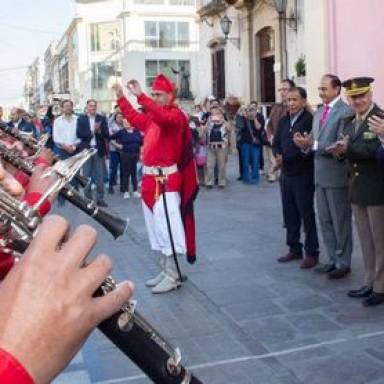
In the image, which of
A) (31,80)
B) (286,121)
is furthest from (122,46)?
(31,80)

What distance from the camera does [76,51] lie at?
5266 centimetres

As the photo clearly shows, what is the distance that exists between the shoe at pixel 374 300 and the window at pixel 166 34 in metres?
42.7

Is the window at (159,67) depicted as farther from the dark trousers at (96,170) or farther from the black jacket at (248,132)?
the dark trousers at (96,170)

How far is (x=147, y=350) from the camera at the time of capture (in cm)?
130

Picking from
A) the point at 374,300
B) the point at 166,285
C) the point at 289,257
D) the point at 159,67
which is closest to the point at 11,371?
the point at 374,300

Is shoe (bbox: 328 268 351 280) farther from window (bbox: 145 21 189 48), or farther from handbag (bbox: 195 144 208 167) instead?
window (bbox: 145 21 189 48)

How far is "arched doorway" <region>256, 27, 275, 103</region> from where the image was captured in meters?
20.9

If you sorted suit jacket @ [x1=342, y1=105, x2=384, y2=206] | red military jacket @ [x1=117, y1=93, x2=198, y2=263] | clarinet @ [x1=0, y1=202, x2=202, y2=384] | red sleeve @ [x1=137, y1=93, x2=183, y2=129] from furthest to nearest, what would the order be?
red military jacket @ [x1=117, y1=93, x2=198, y2=263] < red sleeve @ [x1=137, y1=93, x2=183, y2=129] < suit jacket @ [x1=342, y1=105, x2=384, y2=206] < clarinet @ [x1=0, y1=202, x2=202, y2=384]

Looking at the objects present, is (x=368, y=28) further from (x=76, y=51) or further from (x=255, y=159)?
(x=76, y=51)

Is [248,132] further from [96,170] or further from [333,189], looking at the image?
[333,189]

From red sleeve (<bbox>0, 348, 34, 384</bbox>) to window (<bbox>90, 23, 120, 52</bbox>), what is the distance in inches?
1871

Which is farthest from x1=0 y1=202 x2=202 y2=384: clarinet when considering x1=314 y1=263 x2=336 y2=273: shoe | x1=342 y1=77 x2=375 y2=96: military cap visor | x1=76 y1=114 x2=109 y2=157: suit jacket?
x1=76 y1=114 x2=109 y2=157: suit jacket

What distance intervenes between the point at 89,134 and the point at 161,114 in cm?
619

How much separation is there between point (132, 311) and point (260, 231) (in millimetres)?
7151
